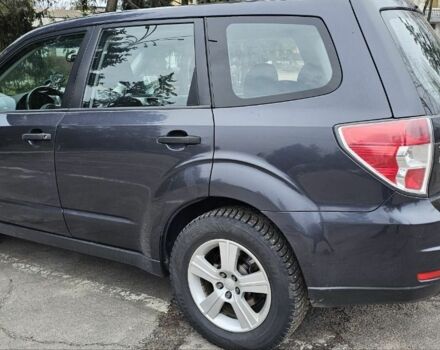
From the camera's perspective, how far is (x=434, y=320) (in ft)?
10.1

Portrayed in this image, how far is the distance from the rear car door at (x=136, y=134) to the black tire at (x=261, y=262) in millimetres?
182

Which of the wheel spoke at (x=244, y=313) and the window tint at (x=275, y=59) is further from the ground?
the window tint at (x=275, y=59)

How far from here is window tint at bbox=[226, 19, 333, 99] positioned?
2.47m

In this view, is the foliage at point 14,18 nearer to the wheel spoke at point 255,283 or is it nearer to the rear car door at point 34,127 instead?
the rear car door at point 34,127

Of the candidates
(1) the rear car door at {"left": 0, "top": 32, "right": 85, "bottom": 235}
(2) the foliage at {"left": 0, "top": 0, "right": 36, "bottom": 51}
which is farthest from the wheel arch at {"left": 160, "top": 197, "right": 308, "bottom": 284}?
(2) the foliage at {"left": 0, "top": 0, "right": 36, "bottom": 51}

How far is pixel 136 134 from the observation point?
291 cm

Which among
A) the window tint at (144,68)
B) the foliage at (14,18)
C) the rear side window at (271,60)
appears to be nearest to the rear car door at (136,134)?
the window tint at (144,68)

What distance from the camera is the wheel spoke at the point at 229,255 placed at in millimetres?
2631

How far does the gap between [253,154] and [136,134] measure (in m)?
0.76

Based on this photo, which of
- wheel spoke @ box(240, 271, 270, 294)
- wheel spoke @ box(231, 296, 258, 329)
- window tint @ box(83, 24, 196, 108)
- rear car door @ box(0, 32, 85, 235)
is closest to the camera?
wheel spoke @ box(240, 271, 270, 294)

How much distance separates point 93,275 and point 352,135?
92.0 inches

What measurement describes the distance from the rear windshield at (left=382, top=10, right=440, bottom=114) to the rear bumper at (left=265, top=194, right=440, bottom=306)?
515 millimetres

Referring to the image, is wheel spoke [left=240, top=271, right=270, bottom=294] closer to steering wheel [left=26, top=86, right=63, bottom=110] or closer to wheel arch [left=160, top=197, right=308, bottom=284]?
wheel arch [left=160, top=197, right=308, bottom=284]

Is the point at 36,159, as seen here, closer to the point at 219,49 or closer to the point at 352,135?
the point at 219,49
